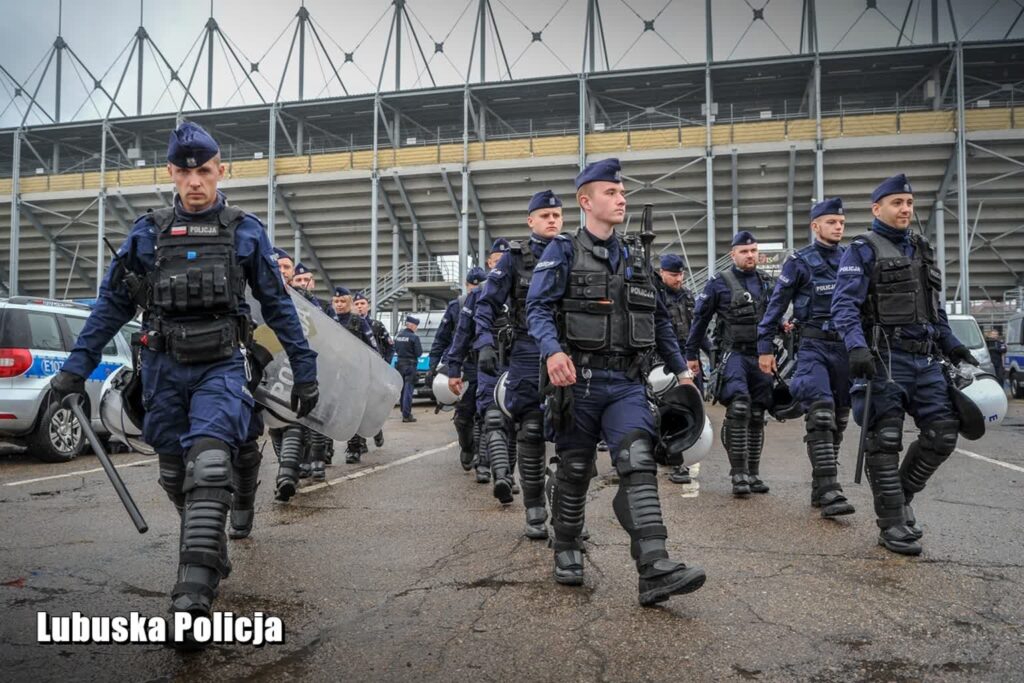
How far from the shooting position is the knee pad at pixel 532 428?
163 inches

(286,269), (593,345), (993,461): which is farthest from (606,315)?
(993,461)

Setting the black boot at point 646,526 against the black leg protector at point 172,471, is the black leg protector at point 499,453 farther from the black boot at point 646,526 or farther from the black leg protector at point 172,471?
the black leg protector at point 172,471

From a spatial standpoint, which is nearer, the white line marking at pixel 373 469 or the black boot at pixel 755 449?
the black boot at pixel 755 449

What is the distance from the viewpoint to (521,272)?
15.7 feet

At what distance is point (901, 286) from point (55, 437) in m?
7.86

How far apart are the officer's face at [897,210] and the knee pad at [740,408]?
5.94ft

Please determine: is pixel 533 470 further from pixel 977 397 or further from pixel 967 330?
pixel 967 330

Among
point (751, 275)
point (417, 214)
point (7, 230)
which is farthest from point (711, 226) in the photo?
point (7, 230)

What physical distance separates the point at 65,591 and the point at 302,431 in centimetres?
265

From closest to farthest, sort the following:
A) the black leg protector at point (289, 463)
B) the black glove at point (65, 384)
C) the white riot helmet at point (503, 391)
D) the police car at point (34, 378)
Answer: the black glove at point (65, 384), the white riot helmet at point (503, 391), the black leg protector at point (289, 463), the police car at point (34, 378)

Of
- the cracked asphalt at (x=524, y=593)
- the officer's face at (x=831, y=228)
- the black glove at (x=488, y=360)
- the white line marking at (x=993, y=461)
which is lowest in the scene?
the white line marking at (x=993, y=461)

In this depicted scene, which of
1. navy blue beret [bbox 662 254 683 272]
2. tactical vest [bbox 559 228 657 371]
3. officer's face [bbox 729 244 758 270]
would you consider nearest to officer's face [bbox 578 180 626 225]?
tactical vest [bbox 559 228 657 371]

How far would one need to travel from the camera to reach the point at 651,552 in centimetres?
297

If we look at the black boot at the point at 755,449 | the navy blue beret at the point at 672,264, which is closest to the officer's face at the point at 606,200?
the black boot at the point at 755,449
